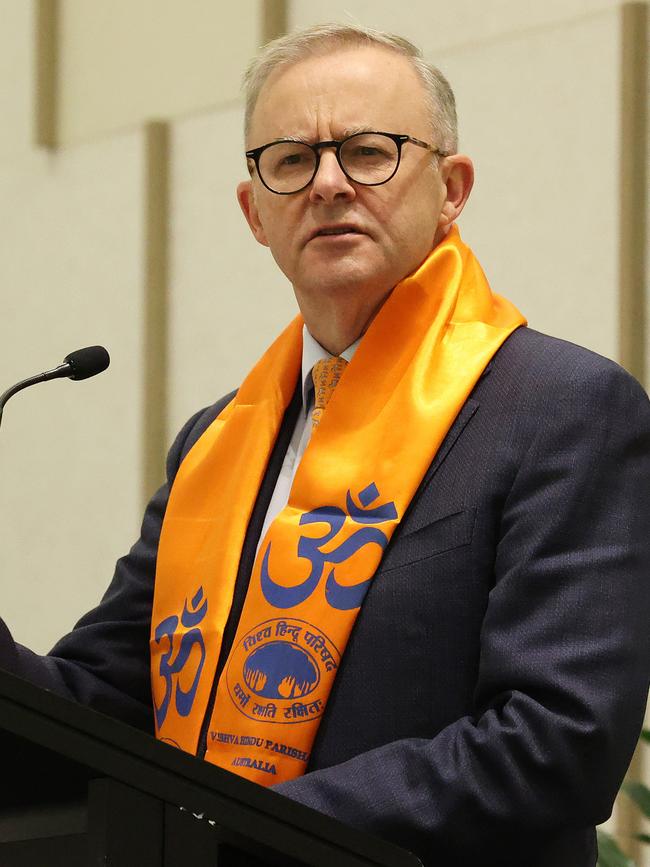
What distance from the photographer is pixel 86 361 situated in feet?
6.17

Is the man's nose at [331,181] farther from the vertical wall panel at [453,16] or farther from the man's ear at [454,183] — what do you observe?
the vertical wall panel at [453,16]

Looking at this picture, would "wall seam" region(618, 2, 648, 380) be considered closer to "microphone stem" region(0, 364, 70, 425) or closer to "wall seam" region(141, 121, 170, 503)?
"wall seam" region(141, 121, 170, 503)

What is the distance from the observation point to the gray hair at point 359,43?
2133mm

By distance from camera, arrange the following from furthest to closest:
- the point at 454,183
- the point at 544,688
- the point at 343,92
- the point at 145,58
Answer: the point at 145,58, the point at 454,183, the point at 343,92, the point at 544,688

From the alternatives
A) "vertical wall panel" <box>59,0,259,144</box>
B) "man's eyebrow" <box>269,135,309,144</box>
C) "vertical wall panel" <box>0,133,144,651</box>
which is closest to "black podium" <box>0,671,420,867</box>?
"man's eyebrow" <box>269,135,309,144</box>

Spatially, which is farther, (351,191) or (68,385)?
(68,385)

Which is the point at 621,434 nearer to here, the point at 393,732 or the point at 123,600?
the point at 393,732

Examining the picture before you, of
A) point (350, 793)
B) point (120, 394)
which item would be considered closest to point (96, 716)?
point (350, 793)

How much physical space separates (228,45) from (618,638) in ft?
11.1

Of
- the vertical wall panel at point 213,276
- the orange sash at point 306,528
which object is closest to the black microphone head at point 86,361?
the orange sash at point 306,528

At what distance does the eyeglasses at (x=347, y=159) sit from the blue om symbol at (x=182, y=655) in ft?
2.01

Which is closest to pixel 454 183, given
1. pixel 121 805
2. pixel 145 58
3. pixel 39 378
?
pixel 39 378

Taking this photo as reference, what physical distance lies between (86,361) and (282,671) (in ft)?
1.57

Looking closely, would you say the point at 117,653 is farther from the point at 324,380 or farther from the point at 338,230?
the point at 338,230
